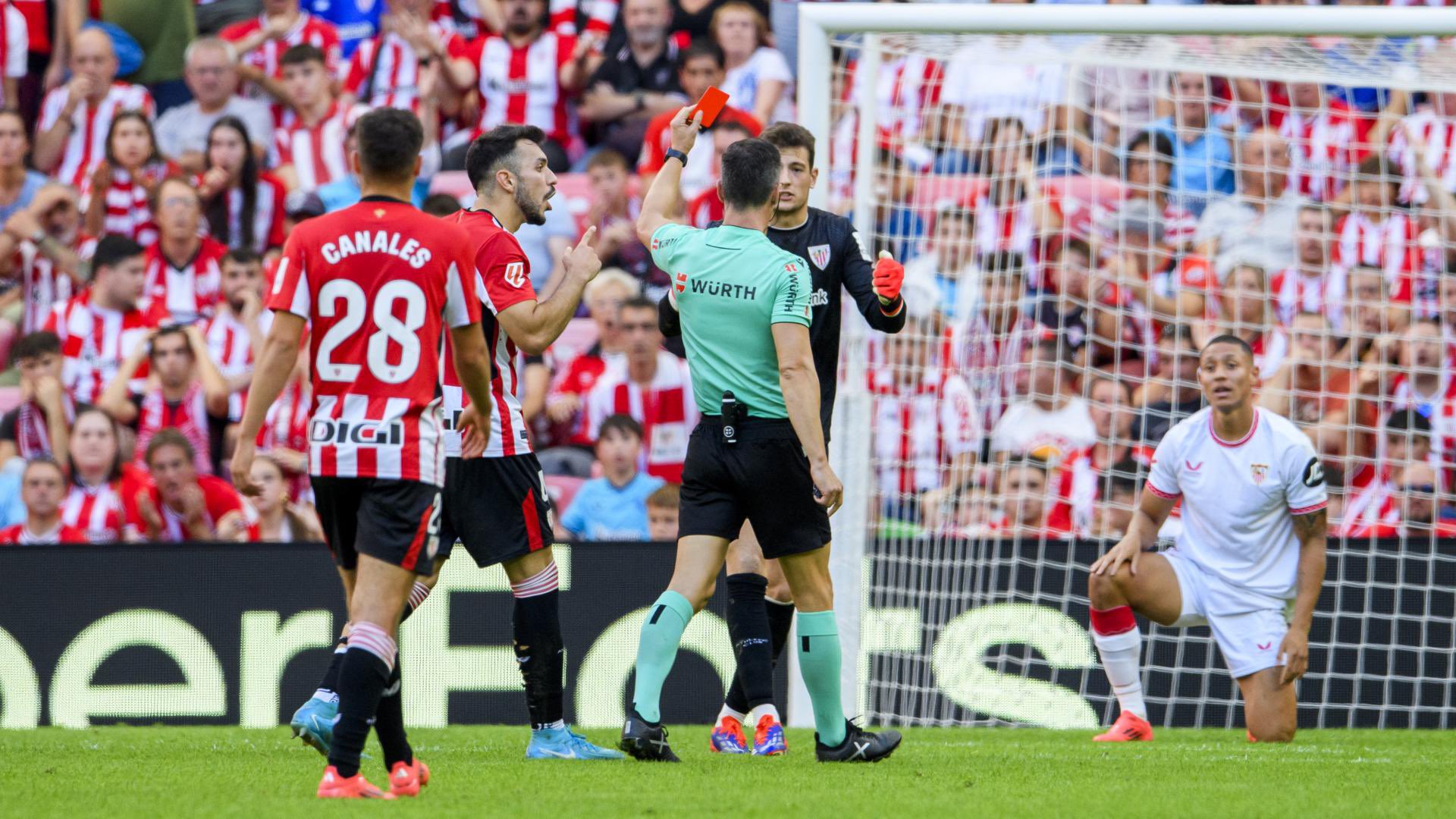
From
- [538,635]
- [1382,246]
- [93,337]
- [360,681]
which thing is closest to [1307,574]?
[538,635]

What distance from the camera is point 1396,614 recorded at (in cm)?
899

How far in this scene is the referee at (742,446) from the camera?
5.77m

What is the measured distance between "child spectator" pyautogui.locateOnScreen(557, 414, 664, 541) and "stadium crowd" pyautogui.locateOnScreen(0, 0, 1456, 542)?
19 mm

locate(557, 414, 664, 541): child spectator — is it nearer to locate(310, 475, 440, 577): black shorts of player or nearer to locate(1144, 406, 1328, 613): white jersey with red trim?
locate(1144, 406, 1328, 613): white jersey with red trim

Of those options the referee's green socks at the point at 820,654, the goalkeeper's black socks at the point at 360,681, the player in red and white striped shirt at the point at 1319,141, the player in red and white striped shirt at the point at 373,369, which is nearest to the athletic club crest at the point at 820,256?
the referee's green socks at the point at 820,654

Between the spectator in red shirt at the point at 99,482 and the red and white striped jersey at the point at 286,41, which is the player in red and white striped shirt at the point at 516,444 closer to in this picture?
the spectator in red shirt at the point at 99,482

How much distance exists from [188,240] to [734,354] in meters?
7.49

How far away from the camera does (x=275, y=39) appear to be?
13.7m

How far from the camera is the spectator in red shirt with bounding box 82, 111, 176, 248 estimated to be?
41.2 ft

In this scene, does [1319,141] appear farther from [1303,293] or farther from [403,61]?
[403,61]

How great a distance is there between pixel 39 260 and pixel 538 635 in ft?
26.0

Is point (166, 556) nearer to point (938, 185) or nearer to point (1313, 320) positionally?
point (938, 185)

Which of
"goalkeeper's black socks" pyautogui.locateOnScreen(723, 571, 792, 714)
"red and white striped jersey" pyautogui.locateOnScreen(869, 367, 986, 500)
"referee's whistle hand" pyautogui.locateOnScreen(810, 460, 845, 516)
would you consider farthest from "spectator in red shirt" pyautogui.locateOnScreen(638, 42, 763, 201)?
"referee's whistle hand" pyautogui.locateOnScreen(810, 460, 845, 516)

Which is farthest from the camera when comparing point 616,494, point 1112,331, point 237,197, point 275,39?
point 275,39
